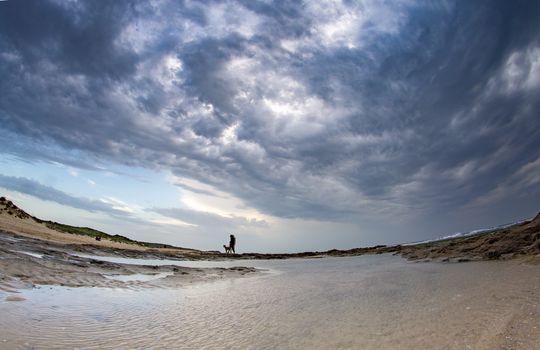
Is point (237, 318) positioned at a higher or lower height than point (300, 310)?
lower

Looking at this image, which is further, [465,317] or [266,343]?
[465,317]

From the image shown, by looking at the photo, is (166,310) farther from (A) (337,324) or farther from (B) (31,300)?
(A) (337,324)

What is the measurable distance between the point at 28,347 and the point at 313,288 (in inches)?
289

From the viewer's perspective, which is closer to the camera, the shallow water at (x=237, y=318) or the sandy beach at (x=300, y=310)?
the sandy beach at (x=300, y=310)

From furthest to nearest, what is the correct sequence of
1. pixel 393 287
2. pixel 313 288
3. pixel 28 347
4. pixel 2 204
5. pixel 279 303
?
pixel 2 204
pixel 313 288
pixel 393 287
pixel 279 303
pixel 28 347

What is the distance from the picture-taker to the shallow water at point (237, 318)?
4375mm

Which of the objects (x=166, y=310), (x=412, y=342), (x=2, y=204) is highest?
(x=2, y=204)

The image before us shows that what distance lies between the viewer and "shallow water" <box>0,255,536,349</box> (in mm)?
4375

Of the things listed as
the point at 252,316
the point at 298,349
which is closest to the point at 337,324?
the point at 298,349

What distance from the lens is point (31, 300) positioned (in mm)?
6371

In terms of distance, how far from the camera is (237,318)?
6.07 m

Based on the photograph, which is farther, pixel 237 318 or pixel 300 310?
pixel 300 310

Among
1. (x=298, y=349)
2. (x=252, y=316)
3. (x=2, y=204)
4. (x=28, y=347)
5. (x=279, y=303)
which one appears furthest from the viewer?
(x=2, y=204)

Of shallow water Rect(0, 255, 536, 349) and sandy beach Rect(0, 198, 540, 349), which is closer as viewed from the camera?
sandy beach Rect(0, 198, 540, 349)
